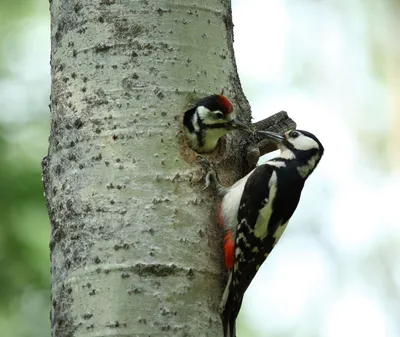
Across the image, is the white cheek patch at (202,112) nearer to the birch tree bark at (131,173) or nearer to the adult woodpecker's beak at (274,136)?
the birch tree bark at (131,173)

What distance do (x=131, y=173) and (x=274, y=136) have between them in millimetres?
1087

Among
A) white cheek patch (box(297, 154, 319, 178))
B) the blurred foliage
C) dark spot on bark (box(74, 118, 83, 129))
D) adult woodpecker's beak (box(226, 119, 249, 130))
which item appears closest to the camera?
dark spot on bark (box(74, 118, 83, 129))

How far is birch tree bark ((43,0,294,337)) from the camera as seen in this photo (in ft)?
9.72

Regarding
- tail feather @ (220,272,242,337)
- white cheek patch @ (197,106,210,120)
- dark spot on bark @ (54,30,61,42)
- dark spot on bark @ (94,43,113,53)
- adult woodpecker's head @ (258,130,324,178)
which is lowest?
tail feather @ (220,272,242,337)

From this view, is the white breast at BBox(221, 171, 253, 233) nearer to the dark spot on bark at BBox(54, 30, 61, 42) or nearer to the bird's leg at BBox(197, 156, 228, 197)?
the bird's leg at BBox(197, 156, 228, 197)

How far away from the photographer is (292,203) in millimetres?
3949

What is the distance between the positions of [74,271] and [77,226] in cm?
17

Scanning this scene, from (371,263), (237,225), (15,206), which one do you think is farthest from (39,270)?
(371,263)

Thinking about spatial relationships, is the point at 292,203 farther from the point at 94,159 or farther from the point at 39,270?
the point at 39,270

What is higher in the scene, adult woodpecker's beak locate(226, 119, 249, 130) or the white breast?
adult woodpecker's beak locate(226, 119, 249, 130)

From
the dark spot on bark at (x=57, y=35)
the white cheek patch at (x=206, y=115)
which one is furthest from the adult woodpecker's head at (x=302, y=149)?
the dark spot on bark at (x=57, y=35)

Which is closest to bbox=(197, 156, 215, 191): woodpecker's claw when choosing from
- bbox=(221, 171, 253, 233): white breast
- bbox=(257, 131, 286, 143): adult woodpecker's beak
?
bbox=(221, 171, 253, 233): white breast

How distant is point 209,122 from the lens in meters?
3.51

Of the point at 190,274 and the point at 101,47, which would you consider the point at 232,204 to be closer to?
the point at 190,274
